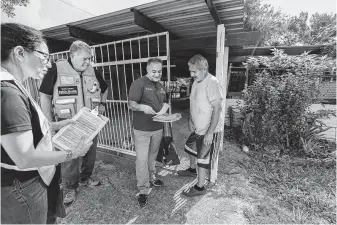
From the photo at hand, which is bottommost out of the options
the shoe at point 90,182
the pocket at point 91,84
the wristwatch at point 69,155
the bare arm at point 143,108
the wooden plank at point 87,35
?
the shoe at point 90,182

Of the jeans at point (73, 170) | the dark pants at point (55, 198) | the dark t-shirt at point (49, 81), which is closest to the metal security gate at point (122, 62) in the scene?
the jeans at point (73, 170)

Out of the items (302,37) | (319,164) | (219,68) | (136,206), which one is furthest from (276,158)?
(302,37)

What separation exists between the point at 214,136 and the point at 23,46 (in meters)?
2.37

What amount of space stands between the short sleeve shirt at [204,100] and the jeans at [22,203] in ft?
6.70

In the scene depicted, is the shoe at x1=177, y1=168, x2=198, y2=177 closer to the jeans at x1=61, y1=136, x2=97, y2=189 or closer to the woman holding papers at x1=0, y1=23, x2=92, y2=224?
the jeans at x1=61, y1=136, x2=97, y2=189

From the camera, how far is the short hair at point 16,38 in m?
0.97

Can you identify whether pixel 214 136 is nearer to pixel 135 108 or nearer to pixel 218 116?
pixel 218 116

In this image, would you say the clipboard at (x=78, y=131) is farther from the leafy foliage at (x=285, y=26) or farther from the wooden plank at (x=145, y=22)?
the leafy foliage at (x=285, y=26)

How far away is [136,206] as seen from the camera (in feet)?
8.13

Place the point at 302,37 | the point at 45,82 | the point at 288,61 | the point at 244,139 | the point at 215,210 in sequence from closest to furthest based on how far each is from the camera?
1. the point at 45,82
2. the point at 215,210
3. the point at 288,61
4. the point at 244,139
5. the point at 302,37

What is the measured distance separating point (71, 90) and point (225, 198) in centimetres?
268

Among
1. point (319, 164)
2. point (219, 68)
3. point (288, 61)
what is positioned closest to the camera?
point (219, 68)

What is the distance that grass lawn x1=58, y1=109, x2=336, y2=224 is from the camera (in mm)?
2311

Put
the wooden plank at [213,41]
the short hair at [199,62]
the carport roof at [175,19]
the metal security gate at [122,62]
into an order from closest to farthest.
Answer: the short hair at [199,62] → the carport roof at [175,19] → the metal security gate at [122,62] → the wooden plank at [213,41]
